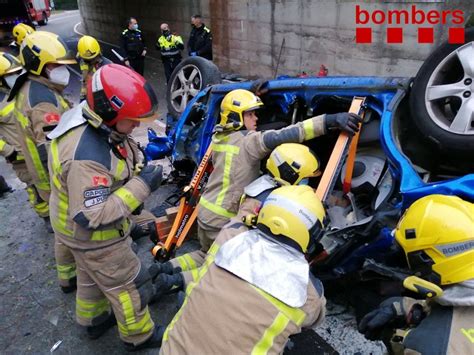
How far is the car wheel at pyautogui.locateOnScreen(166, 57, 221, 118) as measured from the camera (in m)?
4.62

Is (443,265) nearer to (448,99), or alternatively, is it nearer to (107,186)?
(448,99)

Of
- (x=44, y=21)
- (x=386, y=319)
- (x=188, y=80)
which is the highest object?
(x=44, y=21)

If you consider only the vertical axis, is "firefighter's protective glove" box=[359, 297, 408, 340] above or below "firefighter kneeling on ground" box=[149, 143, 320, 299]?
below

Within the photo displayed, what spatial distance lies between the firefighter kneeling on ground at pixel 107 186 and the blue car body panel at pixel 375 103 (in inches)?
52.7

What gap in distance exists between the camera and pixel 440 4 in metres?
5.39

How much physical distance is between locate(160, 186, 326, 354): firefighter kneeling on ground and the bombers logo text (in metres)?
4.67

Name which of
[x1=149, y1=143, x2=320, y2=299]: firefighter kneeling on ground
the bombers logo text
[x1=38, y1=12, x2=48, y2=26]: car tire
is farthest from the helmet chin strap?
[x1=38, y1=12, x2=48, y2=26]: car tire

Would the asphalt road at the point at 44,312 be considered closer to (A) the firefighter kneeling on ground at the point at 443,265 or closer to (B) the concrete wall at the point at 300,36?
(A) the firefighter kneeling on ground at the point at 443,265

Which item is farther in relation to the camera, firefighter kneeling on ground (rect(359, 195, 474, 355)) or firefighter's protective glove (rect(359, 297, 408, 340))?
firefighter's protective glove (rect(359, 297, 408, 340))

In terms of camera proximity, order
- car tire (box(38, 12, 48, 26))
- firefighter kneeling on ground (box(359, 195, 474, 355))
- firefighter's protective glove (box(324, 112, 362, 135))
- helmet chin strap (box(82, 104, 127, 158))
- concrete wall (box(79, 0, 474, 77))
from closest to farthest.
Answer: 1. firefighter kneeling on ground (box(359, 195, 474, 355))
2. helmet chin strap (box(82, 104, 127, 158))
3. firefighter's protective glove (box(324, 112, 362, 135))
4. concrete wall (box(79, 0, 474, 77))
5. car tire (box(38, 12, 48, 26))

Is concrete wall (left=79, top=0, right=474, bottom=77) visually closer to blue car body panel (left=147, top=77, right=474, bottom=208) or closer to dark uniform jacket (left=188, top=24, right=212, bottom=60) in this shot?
dark uniform jacket (left=188, top=24, right=212, bottom=60)

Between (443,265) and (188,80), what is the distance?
3.94 metres

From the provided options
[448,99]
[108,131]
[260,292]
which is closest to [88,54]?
[108,131]

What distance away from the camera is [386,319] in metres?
1.94
